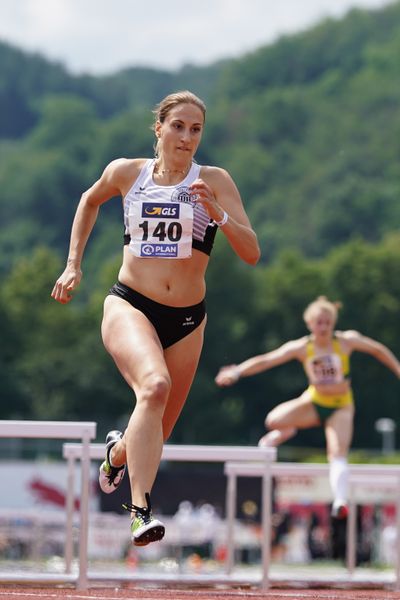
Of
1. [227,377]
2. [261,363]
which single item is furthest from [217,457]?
[261,363]

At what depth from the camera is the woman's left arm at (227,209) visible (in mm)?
8094

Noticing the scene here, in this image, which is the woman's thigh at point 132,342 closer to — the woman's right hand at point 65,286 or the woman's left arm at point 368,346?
the woman's right hand at point 65,286

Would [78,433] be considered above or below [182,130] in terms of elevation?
below

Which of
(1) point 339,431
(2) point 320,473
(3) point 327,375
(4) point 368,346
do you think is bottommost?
(2) point 320,473

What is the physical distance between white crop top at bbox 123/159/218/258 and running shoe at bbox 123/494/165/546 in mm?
1379

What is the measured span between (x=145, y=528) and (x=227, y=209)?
5.81ft

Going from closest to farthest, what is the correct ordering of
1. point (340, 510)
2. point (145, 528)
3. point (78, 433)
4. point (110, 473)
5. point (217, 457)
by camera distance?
point (145, 528) → point (110, 473) → point (78, 433) → point (217, 457) → point (340, 510)

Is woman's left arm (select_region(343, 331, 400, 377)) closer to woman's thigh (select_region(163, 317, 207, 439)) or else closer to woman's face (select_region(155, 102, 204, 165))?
woman's thigh (select_region(163, 317, 207, 439))

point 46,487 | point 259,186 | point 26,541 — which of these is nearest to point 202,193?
point 26,541

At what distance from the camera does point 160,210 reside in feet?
27.7

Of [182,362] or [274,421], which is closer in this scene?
[182,362]

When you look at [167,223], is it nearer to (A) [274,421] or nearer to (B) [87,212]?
(B) [87,212]

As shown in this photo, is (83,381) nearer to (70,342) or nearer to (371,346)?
(70,342)

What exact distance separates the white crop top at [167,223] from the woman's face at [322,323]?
210 inches
